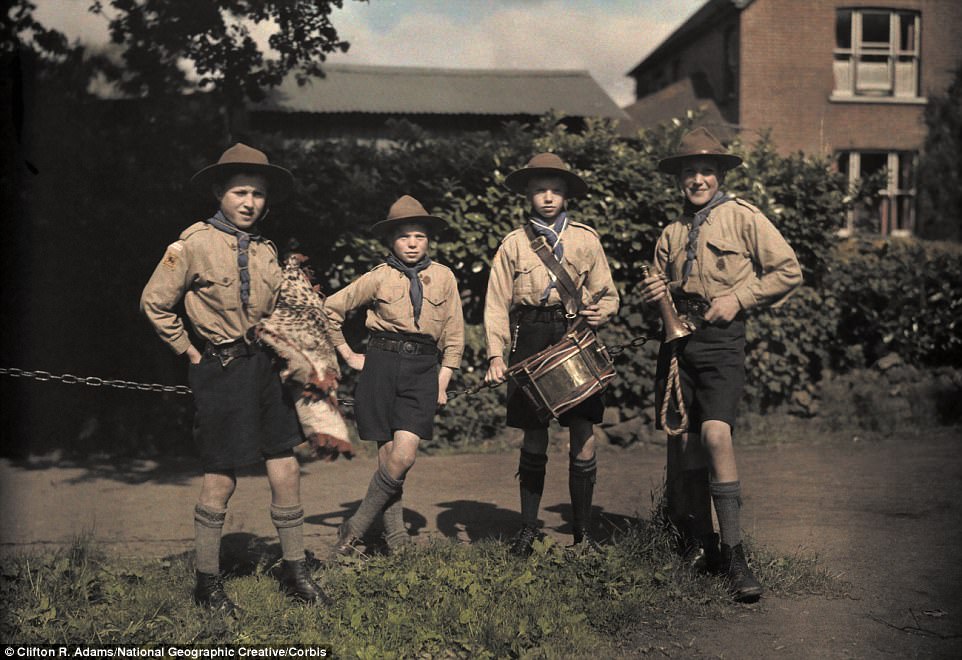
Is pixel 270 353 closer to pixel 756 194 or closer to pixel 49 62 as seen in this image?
pixel 49 62

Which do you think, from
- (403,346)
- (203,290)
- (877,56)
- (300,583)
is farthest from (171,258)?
(877,56)

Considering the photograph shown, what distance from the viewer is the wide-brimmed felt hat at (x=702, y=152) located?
525cm

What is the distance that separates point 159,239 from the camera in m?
8.11

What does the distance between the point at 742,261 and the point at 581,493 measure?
1.57m

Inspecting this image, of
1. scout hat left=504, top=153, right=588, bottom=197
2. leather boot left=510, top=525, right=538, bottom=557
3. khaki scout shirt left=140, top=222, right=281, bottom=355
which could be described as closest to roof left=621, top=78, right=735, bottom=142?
scout hat left=504, top=153, right=588, bottom=197

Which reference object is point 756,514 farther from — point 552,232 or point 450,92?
point 450,92

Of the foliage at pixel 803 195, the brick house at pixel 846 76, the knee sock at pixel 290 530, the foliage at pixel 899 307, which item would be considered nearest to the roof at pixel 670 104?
the brick house at pixel 846 76

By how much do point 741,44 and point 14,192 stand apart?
18.9 m

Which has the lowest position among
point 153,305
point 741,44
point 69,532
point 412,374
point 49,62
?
point 69,532

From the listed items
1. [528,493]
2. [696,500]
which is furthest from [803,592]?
[528,493]

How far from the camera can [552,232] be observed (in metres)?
5.64

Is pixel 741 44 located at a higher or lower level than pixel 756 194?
higher

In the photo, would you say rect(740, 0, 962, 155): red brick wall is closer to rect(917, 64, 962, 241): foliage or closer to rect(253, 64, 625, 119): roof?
rect(917, 64, 962, 241): foliage

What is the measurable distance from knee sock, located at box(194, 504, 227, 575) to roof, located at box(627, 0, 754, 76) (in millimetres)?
18666
